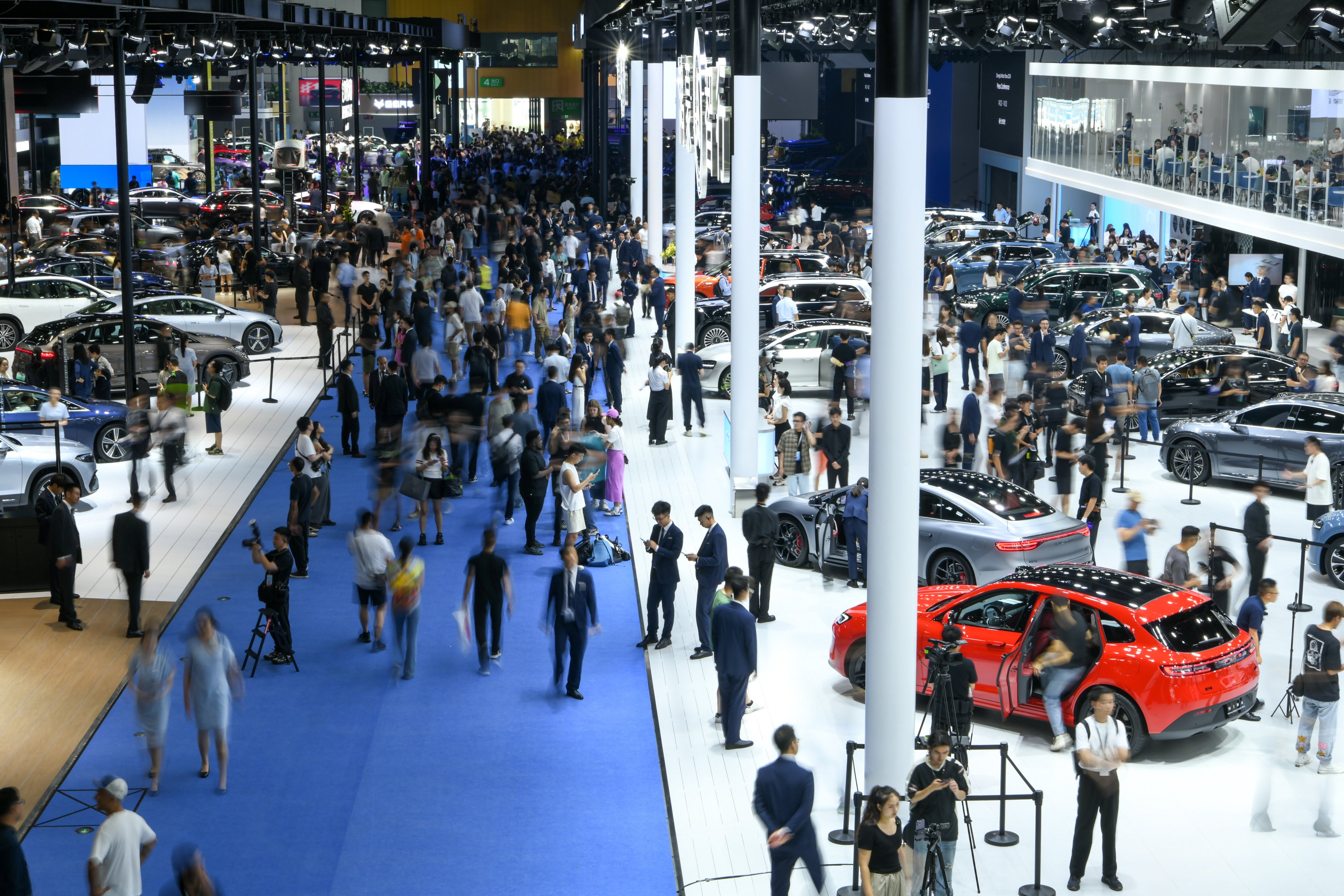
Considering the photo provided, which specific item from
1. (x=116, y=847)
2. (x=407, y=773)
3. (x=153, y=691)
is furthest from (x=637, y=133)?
(x=116, y=847)

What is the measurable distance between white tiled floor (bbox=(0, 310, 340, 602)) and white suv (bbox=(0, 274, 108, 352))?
166 inches

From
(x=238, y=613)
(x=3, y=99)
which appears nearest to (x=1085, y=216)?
(x=3, y=99)

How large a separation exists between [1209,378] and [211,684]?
1607cm

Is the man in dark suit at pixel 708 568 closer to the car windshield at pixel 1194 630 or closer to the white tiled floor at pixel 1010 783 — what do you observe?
the white tiled floor at pixel 1010 783

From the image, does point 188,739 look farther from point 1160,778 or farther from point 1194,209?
point 1194,209

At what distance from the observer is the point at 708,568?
46.0 ft

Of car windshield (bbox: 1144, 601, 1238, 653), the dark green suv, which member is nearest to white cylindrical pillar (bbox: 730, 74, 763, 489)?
car windshield (bbox: 1144, 601, 1238, 653)

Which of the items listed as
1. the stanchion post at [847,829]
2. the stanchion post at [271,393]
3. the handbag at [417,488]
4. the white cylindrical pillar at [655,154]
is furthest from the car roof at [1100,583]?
the white cylindrical pillar at [655,154]

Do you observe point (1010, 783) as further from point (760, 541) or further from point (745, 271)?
point (745, 271)

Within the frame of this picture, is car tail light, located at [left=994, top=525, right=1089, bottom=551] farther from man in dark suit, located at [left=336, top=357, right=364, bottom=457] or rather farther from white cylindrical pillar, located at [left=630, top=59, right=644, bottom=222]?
white cylindrical pillar, located at [left=630, top=59, right=644, bottom=222]

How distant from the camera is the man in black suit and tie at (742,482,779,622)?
14703mm

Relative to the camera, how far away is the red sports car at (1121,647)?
11.6 meters

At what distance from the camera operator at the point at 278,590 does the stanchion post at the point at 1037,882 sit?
294 inches

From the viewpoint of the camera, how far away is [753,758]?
1232cm
